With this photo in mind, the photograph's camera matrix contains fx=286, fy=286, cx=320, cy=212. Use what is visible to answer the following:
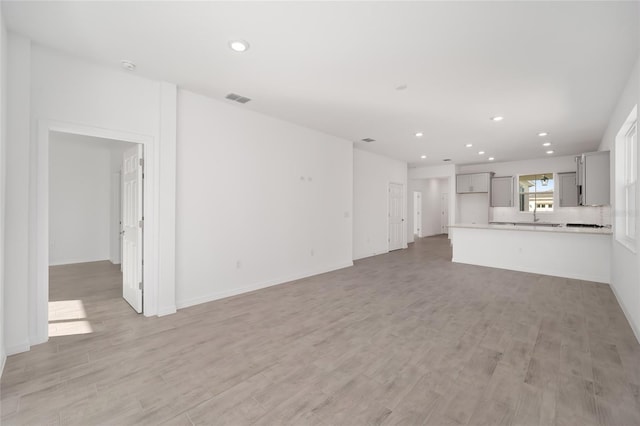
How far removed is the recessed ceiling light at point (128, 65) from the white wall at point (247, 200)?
0.68 m

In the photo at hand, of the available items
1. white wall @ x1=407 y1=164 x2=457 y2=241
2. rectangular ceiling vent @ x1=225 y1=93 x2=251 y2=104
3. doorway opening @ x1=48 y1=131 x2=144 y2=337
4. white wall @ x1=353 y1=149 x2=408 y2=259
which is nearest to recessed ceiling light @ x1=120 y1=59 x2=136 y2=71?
rectangular ceiling vent @ x1=225 y1=93 x2=251 y2=104

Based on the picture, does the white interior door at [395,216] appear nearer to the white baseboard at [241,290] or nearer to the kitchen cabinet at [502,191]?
the kitchen cabinet at [502,191]

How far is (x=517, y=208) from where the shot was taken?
30.5ft

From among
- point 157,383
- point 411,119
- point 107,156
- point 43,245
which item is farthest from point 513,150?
point 107,156

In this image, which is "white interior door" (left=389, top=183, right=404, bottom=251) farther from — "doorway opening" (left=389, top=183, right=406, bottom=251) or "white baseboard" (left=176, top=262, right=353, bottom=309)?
"white baseboard" (left=176, top=262, right=353, bottom=309)

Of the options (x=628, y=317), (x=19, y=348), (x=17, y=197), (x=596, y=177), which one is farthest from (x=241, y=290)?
(x=596, y=177)

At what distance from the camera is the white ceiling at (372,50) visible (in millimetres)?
2354

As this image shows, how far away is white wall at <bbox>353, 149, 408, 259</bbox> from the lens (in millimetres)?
7707

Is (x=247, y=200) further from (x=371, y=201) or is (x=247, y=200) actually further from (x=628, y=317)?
(x=628, y=317)

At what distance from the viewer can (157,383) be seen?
227 cm

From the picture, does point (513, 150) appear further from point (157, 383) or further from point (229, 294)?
point (157, 383)

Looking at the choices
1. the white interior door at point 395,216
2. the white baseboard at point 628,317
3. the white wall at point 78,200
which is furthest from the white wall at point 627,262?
the white wall at point 78,200

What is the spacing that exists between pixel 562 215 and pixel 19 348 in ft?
38.6

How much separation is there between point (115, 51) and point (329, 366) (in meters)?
3.79
